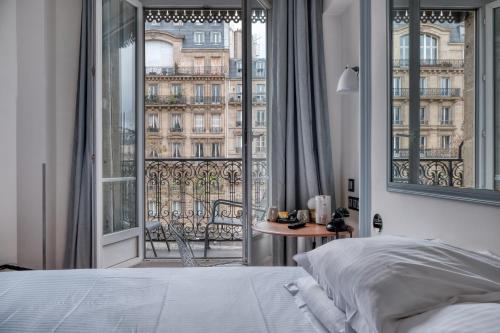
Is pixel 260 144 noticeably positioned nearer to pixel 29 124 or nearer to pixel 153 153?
pixel 29 124

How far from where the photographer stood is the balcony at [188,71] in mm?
6039

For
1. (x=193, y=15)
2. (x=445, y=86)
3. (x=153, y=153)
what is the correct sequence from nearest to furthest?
(x=445, y=86), (x=193, y=15), (x=153, y=153)

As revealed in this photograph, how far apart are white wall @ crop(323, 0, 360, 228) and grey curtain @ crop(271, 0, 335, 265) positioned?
0.33 feet

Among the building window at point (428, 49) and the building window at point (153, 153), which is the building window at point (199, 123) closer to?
the building window at point (153, 153)

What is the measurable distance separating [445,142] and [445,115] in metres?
0.09

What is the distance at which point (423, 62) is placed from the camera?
1422mm

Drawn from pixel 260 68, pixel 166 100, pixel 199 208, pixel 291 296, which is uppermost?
pixel 166 100

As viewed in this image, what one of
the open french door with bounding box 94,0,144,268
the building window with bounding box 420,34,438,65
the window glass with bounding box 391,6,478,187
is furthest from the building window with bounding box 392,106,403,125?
the open french door with bounding box 94,0,144,268

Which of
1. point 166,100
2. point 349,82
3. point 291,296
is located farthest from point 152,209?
point 291,296

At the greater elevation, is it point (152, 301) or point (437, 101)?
point (437, 101)

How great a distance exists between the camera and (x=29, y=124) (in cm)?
267

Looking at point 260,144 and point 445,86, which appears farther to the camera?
point 260,144

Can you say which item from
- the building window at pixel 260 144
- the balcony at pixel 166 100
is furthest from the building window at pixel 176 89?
the building window at pixel 260 144

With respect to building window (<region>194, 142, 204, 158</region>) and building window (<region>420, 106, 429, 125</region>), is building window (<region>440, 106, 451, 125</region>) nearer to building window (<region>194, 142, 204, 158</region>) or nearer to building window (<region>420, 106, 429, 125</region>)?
building window (<region>420, 106, 429, 125</region>)
